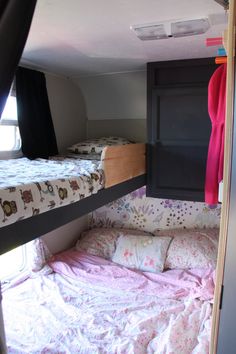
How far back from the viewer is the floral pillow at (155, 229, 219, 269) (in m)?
3.01

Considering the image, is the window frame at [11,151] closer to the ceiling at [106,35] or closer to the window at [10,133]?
the window at [10,133]

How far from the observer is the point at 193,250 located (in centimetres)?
307

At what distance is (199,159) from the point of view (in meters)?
2.82

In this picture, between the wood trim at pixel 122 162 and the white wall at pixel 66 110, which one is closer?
the wood trim at pixel 122 162

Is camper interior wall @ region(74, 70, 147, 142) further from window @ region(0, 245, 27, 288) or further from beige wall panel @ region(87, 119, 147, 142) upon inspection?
window @ region(0, 245, 27, 288)

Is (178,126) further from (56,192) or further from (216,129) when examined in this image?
(56,192)

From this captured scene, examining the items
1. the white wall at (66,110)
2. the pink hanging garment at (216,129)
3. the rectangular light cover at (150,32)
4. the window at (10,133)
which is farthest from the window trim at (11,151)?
the pink hanging garment at (216,129)

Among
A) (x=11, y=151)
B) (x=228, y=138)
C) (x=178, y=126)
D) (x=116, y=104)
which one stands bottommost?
(x=11, y=151)

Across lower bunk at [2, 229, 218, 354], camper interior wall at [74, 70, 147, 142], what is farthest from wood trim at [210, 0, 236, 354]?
camper interior wall at [74, 70, 147, 142]

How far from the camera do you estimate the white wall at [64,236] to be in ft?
10.9

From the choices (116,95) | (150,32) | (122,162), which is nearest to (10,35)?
(150,32)

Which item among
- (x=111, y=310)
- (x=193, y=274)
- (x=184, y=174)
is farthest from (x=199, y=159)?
(x=111, y=310)

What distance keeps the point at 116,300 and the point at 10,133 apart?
1.71m

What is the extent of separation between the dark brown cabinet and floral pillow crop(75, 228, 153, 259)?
84 centimetres
